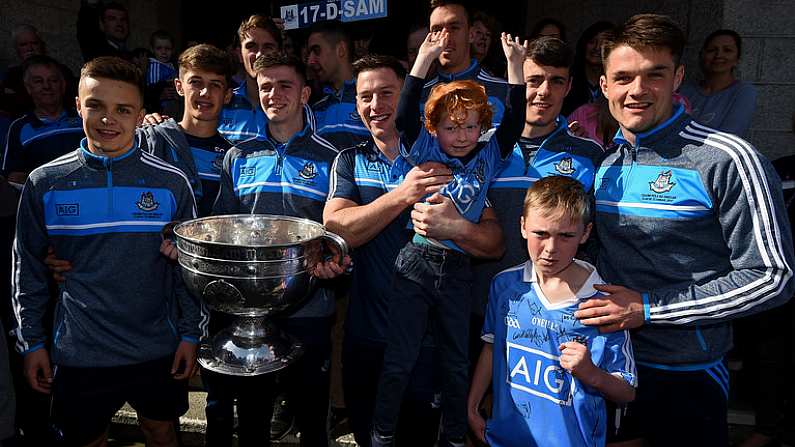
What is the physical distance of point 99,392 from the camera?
233cm

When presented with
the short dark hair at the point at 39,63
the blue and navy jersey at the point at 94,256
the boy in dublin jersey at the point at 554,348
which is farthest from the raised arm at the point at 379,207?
the short dark hair at the point at 39,63

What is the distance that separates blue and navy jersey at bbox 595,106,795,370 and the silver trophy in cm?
104

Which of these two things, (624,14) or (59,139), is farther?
(624,14)

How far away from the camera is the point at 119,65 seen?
92.9 inches

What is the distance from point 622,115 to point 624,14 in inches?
186

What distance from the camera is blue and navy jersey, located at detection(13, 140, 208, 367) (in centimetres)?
230

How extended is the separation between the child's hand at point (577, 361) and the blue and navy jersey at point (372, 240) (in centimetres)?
82

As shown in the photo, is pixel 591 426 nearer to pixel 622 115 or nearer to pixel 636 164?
pixel 636 164

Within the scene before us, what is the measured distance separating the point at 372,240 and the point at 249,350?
2.87 feet

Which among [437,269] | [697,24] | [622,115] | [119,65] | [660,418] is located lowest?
[660,418]

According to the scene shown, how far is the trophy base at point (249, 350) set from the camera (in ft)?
5.91

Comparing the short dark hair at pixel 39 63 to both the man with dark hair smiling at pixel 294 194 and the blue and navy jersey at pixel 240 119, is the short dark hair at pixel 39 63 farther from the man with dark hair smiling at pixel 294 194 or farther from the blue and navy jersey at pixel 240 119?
the man with dark hair smiling at pixel 294 194

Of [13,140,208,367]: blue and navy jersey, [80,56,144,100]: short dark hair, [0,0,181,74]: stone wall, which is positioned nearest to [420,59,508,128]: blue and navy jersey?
[80,56,144,100]: short dark hair

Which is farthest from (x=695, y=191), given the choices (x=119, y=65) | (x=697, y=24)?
(x=697, y=24)
